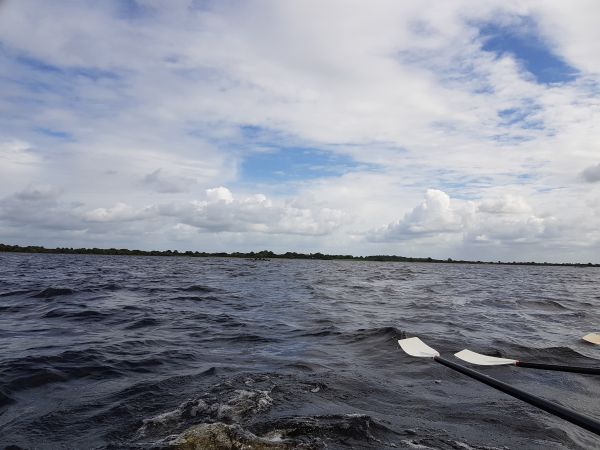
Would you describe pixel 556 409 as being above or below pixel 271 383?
above

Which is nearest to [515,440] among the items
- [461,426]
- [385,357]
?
[461,426]

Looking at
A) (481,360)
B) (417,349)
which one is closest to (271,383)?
(417,349)

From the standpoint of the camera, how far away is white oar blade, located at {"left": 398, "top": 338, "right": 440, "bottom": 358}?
29.7 feet

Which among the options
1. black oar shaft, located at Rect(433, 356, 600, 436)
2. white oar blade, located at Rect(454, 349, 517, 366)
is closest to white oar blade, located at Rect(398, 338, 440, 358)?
white oar blade, located at Rect(454, 349, 517, 366)

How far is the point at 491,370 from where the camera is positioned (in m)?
8.84

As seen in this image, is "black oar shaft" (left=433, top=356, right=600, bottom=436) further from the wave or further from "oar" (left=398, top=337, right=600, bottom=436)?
the wave

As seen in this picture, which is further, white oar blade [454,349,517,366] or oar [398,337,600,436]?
white oar blade [454,349,517,366]

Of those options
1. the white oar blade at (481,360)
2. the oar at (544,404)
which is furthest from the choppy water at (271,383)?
the oar at (544,404)

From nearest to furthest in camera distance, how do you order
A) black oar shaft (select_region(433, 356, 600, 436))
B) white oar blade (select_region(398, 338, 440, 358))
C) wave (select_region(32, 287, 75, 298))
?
black oar shaft (select_region(433, 356, 600, 436)) < white oar blade (select_region(398, 338, 440, 358)) < wave (select_region(32, 287, 75, 298))

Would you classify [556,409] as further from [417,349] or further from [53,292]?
[53,292]

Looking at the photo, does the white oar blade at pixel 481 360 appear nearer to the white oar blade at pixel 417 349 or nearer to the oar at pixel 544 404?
the white oar blade at pixel 417 349

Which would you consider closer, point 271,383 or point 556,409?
point 556,409

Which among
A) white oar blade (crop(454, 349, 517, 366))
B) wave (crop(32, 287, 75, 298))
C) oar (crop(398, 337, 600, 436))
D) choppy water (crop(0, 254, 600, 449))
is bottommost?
choppy water (crop(0, 254, 600, 449))

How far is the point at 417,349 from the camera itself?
9703 mm
